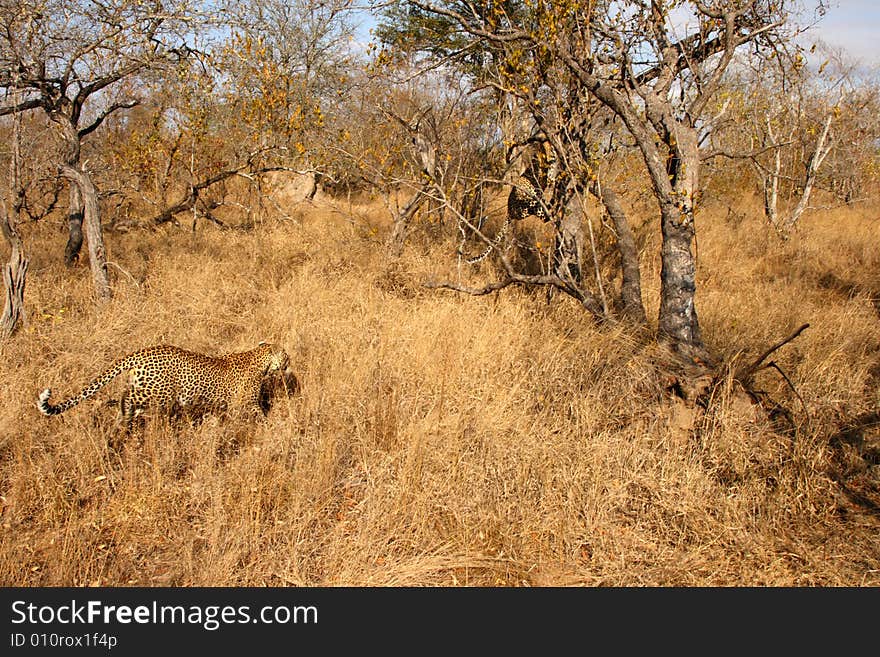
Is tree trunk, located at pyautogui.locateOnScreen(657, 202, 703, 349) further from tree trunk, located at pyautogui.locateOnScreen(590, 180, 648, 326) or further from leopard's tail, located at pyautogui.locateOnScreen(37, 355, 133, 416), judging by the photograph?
leopard's tail, located at pyautogui.locateOnScreen(37, 355, 133, 416)

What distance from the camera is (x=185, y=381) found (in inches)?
156

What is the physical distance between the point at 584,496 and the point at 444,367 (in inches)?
63.2

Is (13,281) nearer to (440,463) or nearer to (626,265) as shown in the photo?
(440,463)

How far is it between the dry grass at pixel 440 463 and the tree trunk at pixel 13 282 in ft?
0.83

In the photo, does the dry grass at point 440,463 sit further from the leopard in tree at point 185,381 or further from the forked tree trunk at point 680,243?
the forked tree trunk at point 680,243

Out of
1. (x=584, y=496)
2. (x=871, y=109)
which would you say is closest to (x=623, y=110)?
(x=584, y=496)

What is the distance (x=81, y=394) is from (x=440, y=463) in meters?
2.27

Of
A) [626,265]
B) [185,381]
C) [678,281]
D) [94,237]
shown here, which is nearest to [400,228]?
[626,265]

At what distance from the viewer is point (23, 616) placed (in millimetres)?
2566

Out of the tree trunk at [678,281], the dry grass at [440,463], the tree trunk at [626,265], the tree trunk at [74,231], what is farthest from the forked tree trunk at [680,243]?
the tree trunk at [74,231]

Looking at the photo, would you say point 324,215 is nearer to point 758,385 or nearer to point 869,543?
point 758,385

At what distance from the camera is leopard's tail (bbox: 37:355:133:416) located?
3.48 meters

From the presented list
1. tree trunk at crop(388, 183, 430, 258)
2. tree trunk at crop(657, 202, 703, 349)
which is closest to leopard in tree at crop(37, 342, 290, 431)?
tree trunk at crop(657, 202, 703, 349)

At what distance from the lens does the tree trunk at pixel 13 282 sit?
5.04m
